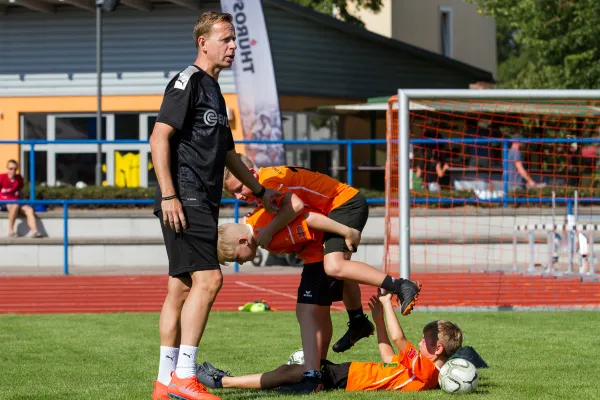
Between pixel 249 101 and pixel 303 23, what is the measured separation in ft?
18.0

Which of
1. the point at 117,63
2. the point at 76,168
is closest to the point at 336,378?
the point at 76,168

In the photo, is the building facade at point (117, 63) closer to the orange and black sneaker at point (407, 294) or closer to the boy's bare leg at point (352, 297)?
the boy's bare leg at point (352, 297)

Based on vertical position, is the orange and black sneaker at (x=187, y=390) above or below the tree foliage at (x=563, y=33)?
below

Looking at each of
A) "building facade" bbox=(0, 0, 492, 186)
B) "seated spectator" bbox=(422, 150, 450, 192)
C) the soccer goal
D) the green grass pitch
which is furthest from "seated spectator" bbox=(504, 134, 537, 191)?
"building facade" bbox=(0, 0, 492, 186)

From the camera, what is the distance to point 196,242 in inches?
242

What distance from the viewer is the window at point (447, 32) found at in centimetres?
4250

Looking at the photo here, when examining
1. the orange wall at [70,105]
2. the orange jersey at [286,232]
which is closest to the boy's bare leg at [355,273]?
the orange jersey at [286,232]

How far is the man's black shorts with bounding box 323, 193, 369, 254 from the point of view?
707 cm

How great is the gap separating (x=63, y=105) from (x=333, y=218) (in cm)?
2115

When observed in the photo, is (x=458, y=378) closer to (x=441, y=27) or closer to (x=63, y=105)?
(x=63, y=105)

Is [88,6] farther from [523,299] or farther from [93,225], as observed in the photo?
[523,299]

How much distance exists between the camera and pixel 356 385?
6656 millimetres

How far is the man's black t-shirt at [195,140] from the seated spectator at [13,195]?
42.9ft

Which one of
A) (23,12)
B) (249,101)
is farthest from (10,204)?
(23,12)
